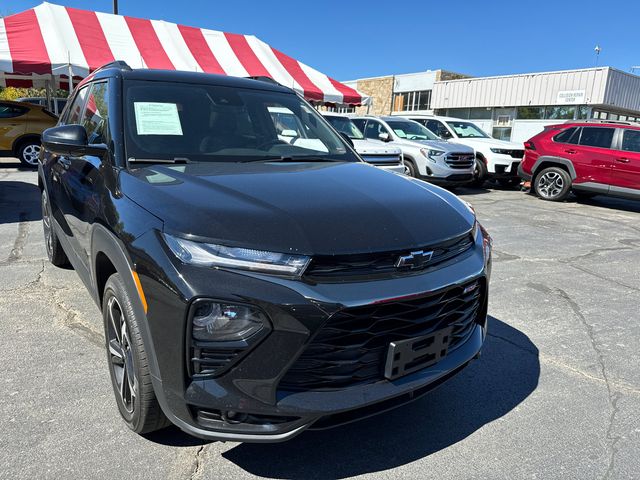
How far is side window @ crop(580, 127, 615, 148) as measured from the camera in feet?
33.0

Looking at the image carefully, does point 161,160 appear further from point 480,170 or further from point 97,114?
point 480,170

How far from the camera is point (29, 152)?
41.2 ft

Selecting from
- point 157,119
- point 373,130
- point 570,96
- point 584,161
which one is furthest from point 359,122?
point 570,96

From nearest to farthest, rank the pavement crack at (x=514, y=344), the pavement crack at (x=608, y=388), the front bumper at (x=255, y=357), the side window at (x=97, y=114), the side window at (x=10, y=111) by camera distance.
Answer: the front bumper at (x=255, y=357), the pavement crack at (x=608, y=388), the side window at (x=97, y=114), the pavement crack at (x=514, y=344), the side window at (x=10, y=111)

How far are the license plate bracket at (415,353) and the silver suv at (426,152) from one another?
889cm

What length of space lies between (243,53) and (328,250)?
1526cm

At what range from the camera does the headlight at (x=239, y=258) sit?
179 centimetres

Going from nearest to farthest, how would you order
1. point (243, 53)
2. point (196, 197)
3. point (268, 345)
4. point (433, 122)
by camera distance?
point (268, 345) < point (196, 197) < point (433, 122) < point (243, 53)

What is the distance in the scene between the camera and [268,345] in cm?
176

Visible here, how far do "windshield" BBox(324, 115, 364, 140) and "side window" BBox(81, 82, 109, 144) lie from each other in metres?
7.94

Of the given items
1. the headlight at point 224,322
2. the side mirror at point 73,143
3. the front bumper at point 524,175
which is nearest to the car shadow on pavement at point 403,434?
the headlight at point 224,322

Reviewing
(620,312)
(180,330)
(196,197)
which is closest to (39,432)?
(180,330)

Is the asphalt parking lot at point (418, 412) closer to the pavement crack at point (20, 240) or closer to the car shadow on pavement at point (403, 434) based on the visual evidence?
the car shadow on pavement at point (403, 434)

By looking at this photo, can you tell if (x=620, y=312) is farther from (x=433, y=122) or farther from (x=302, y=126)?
(x=433, y=122)
